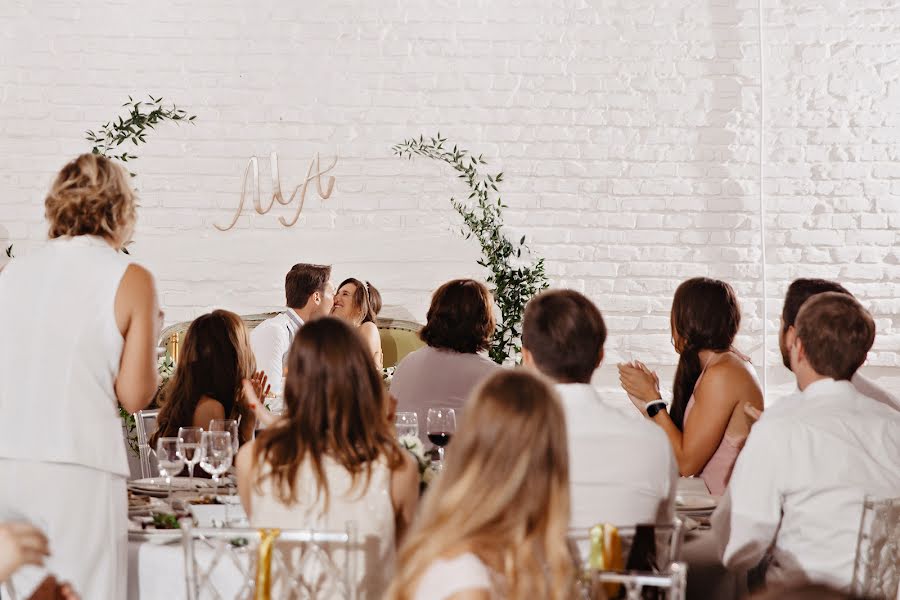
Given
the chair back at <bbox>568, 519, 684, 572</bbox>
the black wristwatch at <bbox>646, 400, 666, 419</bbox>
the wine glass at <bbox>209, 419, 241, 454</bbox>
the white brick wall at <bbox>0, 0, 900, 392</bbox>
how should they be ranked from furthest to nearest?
the white brick wall at <bbox>0, 0, 900, 392</bbox> < the black wristwatch at <bbox>646, 400, 666, 419</bbox> < the wine glass at <bbox>209, 419, 241, 454</bbox> < the chair back at <bbox>568, 519, 684, 572</bbox>

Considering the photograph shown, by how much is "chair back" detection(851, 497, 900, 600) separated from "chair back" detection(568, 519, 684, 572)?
0.40 metres

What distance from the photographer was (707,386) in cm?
323

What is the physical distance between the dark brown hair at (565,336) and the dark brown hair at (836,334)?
460 millimetres

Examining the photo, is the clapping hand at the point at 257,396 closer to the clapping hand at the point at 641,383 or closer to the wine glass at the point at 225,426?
the wine glass at the point at 225,426

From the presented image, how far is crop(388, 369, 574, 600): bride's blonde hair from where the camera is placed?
1.45m

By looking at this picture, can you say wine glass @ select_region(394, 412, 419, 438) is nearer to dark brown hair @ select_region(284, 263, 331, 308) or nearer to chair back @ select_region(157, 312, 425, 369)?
dark brown hair @ select_region(284, 263, 331, 308)

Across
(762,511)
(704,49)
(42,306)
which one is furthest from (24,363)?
(704,49)

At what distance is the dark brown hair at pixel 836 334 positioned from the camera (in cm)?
238

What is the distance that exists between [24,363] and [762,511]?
151 cm

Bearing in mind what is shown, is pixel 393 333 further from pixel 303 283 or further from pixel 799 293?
pixel 799 293

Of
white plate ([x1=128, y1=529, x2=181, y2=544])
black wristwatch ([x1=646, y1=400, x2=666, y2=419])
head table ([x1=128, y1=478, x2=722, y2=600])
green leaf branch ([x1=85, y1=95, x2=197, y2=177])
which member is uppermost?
green leaf branch ([x1=85, y1=95, x2=197, y2=177])

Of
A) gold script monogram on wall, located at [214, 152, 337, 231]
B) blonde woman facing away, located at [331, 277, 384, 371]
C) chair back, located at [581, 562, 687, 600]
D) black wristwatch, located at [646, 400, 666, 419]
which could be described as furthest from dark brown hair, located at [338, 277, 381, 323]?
chair back, located at [581, 562, 687, 600]

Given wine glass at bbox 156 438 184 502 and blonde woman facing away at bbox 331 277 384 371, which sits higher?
blonde woman facing away at bbox 331 277 384 371

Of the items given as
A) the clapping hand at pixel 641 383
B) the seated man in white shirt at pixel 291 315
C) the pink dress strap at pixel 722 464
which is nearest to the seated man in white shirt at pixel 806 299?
the pink dress strap at pixel 722 464
